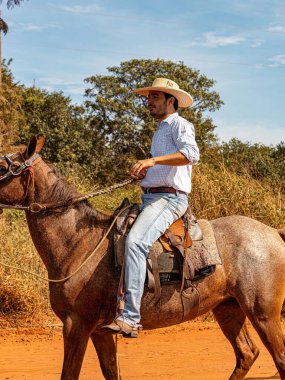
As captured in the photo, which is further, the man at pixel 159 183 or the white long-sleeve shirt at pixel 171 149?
the white long-sleeve shirt at pixel 171 149

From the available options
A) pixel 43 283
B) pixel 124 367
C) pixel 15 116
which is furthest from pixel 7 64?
pixel 124 367

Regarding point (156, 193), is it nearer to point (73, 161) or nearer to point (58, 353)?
point (58, 353)

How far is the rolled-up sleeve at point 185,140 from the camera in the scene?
5875mm

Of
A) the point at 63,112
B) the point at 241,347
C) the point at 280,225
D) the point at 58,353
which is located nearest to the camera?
the point at 241,347

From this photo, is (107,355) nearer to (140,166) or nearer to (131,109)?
(140,166)

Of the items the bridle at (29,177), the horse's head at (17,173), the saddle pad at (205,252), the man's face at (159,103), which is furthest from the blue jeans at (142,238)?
the horse's head at (17,173)

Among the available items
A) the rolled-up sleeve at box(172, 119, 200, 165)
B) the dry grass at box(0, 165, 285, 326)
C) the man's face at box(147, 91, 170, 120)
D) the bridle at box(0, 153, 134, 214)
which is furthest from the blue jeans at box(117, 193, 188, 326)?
the dry grass at box(0, 165, 285, 326)

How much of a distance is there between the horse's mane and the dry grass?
4.74 meters

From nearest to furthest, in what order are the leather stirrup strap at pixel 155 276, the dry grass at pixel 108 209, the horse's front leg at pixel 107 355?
the leather stirrup strap at pixel 155 276, the horse's front leg at pixel 107 355, the dry grass at pixel 108 209

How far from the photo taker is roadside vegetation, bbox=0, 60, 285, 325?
41.1 ft

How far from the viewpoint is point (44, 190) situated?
6.02m

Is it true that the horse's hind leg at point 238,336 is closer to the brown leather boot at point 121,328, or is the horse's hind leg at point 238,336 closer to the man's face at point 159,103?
the brown leather boot at point 121,328

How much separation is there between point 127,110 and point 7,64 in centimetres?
747

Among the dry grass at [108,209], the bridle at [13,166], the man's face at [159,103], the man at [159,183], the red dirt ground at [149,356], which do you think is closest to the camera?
the man at [159,183]
